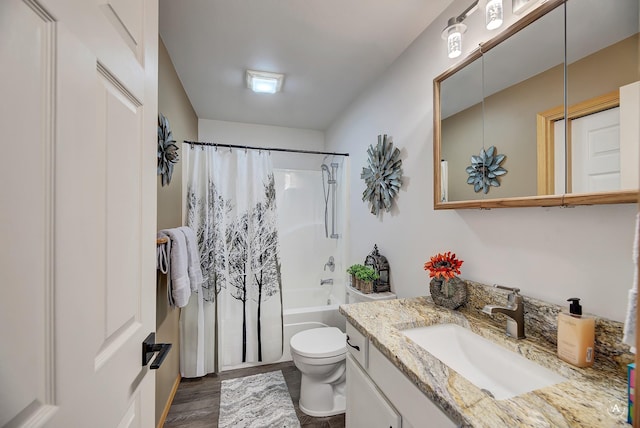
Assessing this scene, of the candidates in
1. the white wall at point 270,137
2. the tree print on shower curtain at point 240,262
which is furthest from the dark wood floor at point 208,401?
the white wall at point 270,137

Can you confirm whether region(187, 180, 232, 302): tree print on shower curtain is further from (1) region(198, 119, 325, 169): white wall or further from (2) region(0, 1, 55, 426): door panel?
(2) region(0, 1, 55, 426): door panel

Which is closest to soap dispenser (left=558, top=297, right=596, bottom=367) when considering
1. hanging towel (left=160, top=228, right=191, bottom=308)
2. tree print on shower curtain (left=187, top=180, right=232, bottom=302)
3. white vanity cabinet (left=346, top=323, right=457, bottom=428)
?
white vanity cabinet (left=346, top=323, right=457, bottom=428)

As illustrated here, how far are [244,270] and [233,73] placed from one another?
1.65m

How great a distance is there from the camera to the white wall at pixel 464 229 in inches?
34.0

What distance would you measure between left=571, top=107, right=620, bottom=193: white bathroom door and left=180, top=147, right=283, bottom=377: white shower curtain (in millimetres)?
2005

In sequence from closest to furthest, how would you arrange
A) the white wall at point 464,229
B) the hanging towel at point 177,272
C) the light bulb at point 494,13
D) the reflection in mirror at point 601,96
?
the reflection in mirror at point 601,96 → the white wall at point 464,229 → the light bulb at point 494,13 → the hanging towel at point 177,272

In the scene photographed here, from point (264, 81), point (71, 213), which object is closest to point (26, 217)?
point (71, 213)

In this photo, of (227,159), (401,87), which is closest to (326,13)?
(401,87)

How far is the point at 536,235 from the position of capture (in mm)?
1052

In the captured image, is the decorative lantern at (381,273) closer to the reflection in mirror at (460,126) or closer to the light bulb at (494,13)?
the reflection in mirror at (460,126)

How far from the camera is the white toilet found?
1.79m

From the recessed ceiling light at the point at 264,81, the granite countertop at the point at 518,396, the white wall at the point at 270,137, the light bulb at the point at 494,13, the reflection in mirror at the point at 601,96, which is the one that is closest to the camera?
the granite countertop at the point at 518,396

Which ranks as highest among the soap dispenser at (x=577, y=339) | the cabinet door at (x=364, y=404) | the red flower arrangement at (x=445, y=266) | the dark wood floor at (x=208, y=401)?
the red flower arrangement at (x=445, y=266)

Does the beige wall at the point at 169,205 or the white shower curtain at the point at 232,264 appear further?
the white shower curtain at the point at 232,264
